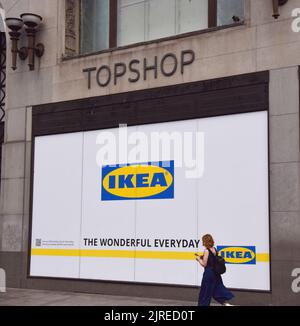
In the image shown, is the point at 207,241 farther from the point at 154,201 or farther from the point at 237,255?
the point at 154,201

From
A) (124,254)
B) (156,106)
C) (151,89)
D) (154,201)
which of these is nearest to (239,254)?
(154,201)

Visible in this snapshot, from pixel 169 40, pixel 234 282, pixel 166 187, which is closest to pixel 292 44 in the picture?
pixel 169 40

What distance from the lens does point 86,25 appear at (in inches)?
702

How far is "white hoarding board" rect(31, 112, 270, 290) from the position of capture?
13781mm

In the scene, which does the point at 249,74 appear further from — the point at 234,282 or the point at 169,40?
the point at 234,282

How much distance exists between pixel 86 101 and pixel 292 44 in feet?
19.4

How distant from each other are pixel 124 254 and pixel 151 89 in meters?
4.29

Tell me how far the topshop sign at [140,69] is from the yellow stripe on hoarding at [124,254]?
447 cm

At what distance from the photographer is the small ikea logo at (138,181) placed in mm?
15031

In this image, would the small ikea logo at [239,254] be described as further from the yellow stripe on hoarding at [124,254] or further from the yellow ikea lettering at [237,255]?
the yellow stripe on hoarding at [124,254]

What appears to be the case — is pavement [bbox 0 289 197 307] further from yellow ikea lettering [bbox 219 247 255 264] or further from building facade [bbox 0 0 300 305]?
yellow ikea lettering [bbox 219 247 255 264]

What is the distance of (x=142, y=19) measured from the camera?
16594 millimetres

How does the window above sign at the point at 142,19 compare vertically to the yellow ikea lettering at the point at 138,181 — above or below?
above

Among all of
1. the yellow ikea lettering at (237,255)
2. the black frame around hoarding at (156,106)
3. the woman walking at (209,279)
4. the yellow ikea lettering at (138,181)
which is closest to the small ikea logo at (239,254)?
the yellow ikea lettering at (237,255)
